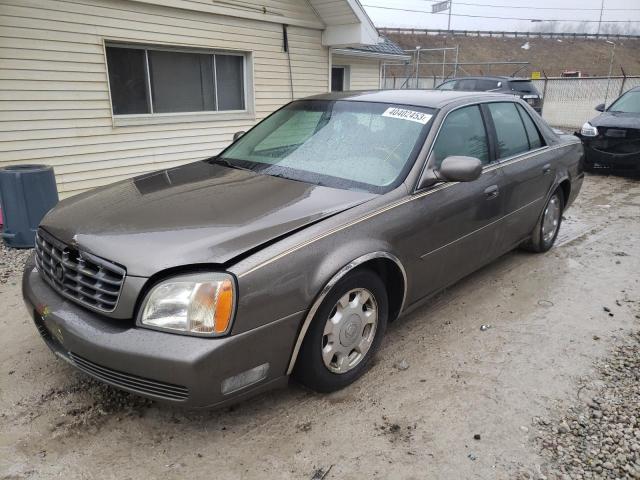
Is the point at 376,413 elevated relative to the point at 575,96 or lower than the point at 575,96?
lower

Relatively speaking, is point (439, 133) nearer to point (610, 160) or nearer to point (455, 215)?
point (455, 215)

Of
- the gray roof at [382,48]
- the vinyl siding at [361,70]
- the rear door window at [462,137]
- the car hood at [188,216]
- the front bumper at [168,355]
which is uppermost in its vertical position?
the gray roof at [382,48]

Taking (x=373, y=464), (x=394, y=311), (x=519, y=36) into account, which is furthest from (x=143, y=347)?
(x=519, y=36)

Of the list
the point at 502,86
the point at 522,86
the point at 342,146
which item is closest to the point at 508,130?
the point at 342,146

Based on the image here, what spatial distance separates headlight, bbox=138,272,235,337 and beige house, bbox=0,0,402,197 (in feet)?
16.9

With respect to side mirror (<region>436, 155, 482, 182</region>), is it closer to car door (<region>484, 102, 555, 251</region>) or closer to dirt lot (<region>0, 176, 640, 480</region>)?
car door (<region>484, 102, 555, 251</region>)

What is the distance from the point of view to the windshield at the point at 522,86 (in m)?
15.0

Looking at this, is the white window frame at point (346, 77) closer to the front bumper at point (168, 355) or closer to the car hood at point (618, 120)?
the car hood at point (618, 120)

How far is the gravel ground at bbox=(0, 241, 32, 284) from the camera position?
15.2ft

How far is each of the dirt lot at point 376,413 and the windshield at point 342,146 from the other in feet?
4.01

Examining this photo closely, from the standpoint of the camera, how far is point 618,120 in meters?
9.23

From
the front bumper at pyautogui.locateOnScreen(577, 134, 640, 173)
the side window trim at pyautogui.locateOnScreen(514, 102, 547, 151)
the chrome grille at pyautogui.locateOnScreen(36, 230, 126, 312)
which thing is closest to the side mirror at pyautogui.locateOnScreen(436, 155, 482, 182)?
→ the side window trim at pyautogui.locateOnScreen(514, 102, 547, 151)

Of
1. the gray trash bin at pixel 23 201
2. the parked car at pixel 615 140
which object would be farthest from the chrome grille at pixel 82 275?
the parked car at pixel 615 140

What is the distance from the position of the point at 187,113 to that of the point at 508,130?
5493 mm
